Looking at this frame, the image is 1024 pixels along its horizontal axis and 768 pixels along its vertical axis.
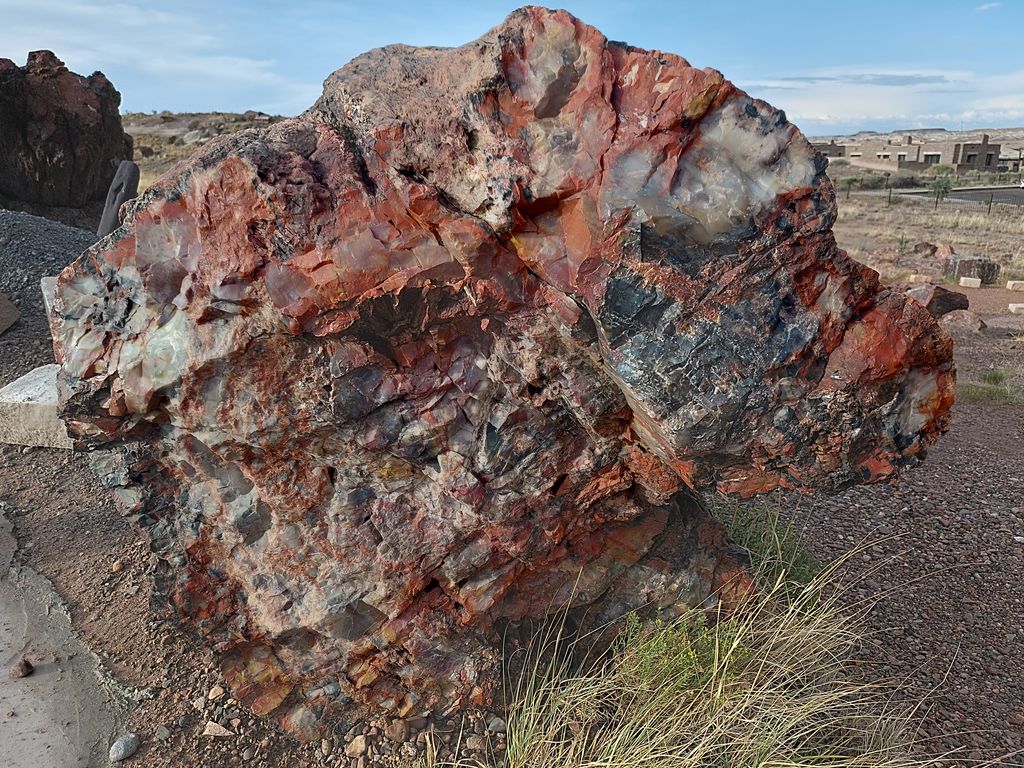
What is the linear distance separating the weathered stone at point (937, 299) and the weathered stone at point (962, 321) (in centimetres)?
7

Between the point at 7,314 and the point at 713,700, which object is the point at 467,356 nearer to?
the point at 713,700

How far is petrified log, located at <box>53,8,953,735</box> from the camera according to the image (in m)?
2.15

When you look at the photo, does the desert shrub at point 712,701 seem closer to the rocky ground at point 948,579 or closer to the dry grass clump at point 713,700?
the dry grass clump at point 713,700

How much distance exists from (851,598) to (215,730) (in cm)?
307

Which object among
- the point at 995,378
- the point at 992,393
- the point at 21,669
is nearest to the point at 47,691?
the point at 21,669

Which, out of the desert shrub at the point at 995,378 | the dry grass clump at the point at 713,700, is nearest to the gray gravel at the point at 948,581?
the dry grass clump at the point at 713,700

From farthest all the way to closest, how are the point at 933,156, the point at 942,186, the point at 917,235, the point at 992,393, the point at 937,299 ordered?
the point at 933,156 → the point at 942,186 → the point at 917,235 → the point at 937,299 → the point at 992,393

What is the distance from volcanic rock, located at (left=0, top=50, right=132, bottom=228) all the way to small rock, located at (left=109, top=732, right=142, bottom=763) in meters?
9.83

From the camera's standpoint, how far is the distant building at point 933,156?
39125mm

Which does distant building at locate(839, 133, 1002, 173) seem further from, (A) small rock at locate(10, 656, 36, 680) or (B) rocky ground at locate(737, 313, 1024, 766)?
(A) small rock at locate(10, 656, 36, 680)

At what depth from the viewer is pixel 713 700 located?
286cm

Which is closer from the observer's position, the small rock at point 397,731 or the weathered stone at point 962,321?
the small rock at point 397,731

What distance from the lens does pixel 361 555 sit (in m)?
2.80

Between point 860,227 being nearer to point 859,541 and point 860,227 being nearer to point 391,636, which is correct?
point 859,541
